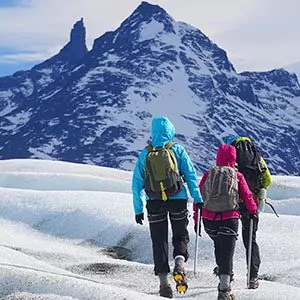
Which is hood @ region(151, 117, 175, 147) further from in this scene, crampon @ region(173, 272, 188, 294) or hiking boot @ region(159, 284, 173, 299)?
hiking boot @ region(159, 284, 173, 299)

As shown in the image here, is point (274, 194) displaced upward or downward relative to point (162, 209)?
downward

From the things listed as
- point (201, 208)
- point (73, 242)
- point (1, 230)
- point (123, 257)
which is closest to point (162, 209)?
point (201, 208)

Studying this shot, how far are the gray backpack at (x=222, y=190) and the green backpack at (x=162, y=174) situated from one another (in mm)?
593

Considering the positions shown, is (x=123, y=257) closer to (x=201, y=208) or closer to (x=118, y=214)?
(x=118, y=214)

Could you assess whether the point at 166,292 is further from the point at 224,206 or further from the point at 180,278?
the point at 224,206

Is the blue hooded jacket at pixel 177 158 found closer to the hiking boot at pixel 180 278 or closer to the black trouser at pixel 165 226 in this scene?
the black trouser at pixel 165 226

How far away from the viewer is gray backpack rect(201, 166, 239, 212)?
11.3 metres

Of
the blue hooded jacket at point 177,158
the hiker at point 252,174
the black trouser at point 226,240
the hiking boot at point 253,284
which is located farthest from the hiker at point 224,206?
the hiking boot at point 253,284

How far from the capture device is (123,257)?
1697 cm

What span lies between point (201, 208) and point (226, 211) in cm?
52

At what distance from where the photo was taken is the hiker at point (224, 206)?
37.1ft

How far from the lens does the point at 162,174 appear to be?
11.5 metres

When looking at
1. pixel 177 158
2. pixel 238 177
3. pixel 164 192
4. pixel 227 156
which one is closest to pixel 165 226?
pixel 164 192

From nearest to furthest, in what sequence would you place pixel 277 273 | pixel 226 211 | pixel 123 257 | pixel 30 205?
pixel 226 211 → pixel 277 273 → pixel 123 257 → pixel 30 205
